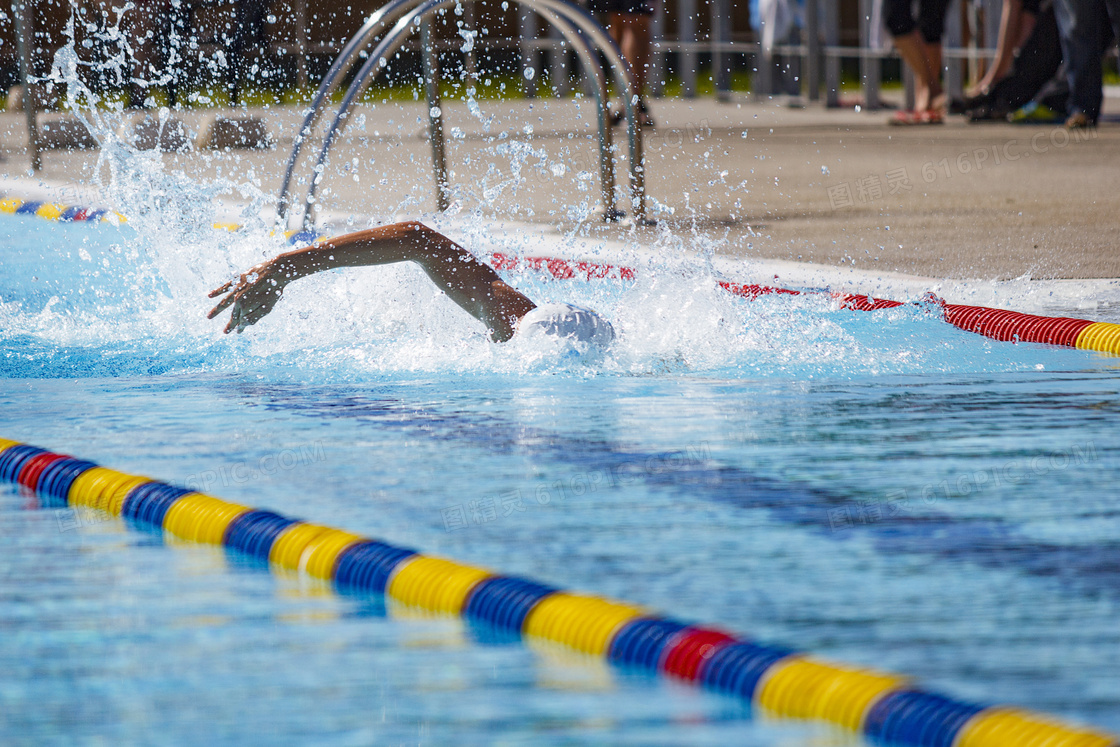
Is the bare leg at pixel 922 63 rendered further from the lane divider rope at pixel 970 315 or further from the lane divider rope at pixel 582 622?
the lane divider rope at pixel 582 622

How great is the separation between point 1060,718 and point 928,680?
0.20 m

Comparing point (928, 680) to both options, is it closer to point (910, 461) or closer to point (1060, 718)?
point (1060, 718)

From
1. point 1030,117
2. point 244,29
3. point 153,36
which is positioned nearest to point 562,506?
point 1030,117

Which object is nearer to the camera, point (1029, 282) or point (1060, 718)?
point (1060, 718)

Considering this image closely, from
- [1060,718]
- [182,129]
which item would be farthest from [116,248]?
[1060,718]

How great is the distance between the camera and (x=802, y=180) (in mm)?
9539

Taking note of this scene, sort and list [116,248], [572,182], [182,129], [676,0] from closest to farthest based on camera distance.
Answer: [116,248] → [572,182] → [182,129] → [676,0]

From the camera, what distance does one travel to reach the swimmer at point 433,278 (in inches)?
167

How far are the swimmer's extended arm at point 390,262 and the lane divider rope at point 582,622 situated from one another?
79 centimetres

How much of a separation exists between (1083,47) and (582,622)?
328 inches

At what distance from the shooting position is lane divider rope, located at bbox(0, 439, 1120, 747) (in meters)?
2.08

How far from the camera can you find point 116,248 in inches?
324

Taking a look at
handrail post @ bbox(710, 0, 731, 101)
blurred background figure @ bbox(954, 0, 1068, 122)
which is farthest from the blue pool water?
handrail post @ bbox(710, 0, 731, 101)

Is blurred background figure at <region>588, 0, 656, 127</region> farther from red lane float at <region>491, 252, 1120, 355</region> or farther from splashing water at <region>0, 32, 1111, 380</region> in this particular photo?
red lane float at <region>491, 252, 1120, 355</region>
